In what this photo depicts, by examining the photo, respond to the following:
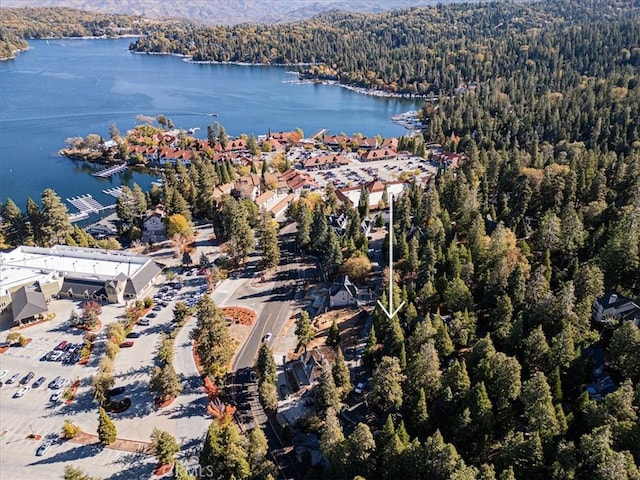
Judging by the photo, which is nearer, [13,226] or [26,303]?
[26,303]

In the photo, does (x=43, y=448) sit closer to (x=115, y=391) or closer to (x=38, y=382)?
(x=115, y=391)

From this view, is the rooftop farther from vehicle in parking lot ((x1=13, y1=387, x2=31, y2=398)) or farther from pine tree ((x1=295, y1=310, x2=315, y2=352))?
pine tree ((x1=295, y1=310, x2=315, y2=352))

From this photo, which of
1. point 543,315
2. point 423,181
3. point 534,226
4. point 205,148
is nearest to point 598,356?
point 543,315

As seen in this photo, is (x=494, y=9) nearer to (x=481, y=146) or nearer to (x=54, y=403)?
(x=481, y=146)

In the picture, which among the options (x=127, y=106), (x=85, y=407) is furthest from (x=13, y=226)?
(x=127, y=106)

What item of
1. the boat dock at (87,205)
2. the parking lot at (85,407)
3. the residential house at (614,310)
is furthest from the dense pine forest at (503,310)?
the boat dock at (87,205)

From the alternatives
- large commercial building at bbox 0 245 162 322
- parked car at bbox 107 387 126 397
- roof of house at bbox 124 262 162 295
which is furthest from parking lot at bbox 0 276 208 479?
roof of house at bbox 124 262 162 295
